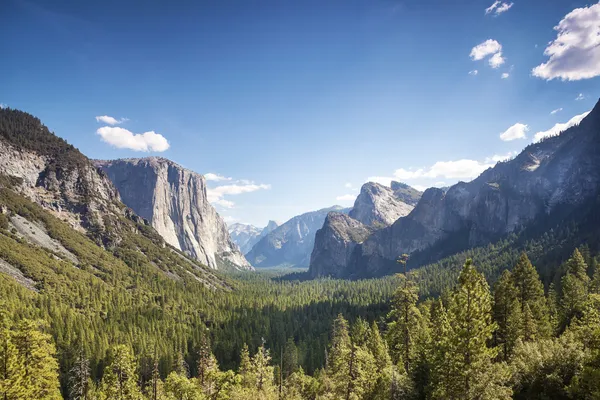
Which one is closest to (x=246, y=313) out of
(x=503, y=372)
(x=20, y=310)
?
(x=20, y=310)

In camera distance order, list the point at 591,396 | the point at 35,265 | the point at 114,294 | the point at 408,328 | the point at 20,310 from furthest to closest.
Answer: the point at 114,294
the point at 35,265
the point at 20,310
the point at 408,328
the point at 591,396

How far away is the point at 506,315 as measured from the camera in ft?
142

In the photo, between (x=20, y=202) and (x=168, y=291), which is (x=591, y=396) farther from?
(x=20, y=202)

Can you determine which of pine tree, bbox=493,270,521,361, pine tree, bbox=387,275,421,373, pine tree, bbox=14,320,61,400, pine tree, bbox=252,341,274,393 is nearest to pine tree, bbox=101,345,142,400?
pine tree, bbox=14,320,61,400

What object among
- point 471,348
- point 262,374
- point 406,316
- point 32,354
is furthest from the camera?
point 262,374

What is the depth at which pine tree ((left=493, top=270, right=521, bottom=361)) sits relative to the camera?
137 ft

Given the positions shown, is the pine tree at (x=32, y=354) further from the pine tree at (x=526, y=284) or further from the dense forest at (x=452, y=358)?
the pine tree at (x=526, y=284)

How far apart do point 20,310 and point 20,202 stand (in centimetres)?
11912

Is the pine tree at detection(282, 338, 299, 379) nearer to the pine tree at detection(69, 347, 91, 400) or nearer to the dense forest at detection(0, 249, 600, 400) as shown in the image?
the dense forest at detection(0, 249, 600, 400)

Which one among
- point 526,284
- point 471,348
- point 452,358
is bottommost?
point 526,284

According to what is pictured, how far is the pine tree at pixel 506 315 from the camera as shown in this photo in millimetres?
41625

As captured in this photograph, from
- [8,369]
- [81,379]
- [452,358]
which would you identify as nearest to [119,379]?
[81,379]

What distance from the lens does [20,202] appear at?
179 m

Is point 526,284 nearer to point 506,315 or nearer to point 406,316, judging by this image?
point 506,315
